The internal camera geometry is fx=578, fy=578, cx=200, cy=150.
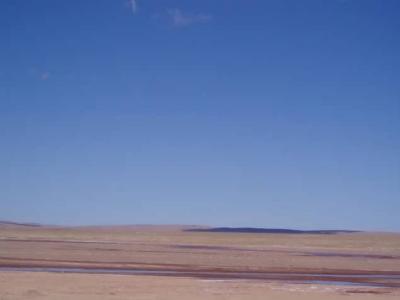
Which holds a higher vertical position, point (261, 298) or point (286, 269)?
point (286, 269)

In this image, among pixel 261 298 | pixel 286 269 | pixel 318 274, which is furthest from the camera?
pixel 286 269

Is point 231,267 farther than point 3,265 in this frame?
Yes

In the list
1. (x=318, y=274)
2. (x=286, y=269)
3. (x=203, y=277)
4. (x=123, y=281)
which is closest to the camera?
(x=123, y=281)

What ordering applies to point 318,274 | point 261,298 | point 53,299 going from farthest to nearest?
point 318,274
point 261,298
point 53,299

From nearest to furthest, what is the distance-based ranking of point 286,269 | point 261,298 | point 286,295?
point 261,298 → point 286,295 → point 286,269

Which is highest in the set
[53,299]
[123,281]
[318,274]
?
[318,274]

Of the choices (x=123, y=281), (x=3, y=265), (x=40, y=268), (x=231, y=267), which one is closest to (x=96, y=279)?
(x=123, y=281)

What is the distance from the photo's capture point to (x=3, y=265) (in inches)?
1410

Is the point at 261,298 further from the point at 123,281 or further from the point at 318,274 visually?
the point at 318,274

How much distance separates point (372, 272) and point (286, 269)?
6015 millimetres

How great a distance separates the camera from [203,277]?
1232 inches

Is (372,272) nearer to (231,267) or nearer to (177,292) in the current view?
(231,267)

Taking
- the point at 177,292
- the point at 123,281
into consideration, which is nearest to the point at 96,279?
the point at 123,281

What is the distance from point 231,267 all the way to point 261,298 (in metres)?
16.8
